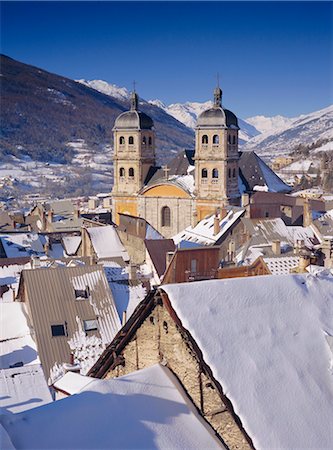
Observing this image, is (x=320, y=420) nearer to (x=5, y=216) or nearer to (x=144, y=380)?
(x=144, y=380)

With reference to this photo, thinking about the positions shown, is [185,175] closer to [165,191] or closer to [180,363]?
[165,191]

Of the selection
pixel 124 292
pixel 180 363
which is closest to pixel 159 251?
pixel 124 292

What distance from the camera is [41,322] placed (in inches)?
845

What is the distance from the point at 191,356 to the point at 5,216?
62480mm

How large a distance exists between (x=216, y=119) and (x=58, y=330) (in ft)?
139

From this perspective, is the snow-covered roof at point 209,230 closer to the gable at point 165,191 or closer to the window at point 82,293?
the gable at point 165,191

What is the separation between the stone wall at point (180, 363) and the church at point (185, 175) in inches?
1824


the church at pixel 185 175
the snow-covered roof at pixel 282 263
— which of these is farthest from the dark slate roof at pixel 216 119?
the snow-covered roof at pixel 282 263

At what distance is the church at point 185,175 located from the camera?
200 ft

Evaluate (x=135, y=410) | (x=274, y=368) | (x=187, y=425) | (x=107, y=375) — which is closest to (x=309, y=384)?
(x=274, y=368)

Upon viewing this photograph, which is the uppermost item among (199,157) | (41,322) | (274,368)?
(199,157)

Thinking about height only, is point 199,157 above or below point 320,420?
above

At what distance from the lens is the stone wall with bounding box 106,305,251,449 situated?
9688 mm

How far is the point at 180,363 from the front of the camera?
1055 centimetres
